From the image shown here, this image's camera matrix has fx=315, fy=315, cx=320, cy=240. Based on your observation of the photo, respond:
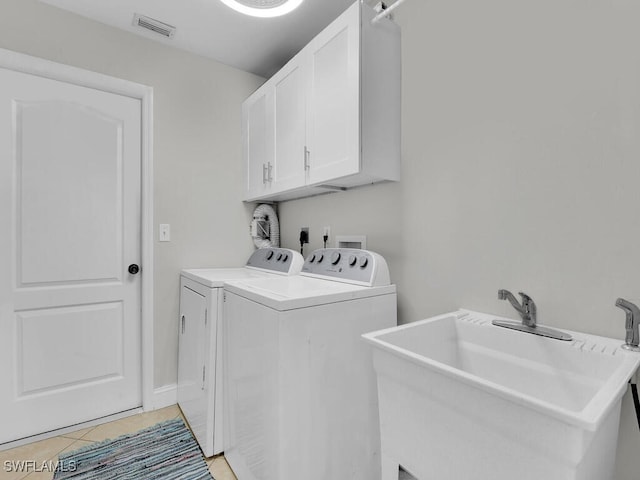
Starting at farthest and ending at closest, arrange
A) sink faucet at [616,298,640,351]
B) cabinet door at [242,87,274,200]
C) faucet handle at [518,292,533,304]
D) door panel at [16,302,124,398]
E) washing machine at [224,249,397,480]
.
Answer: cabinet door at [242,87,274,200]
door panel at [16,302,124,398]
washing machine at [224,249,397,480]
faucet handle at [518,292,533,304]
sink faucet at [616,298,640,351]

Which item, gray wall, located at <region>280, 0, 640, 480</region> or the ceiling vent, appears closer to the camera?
gray wall, located at <region>280, 0, 640, 480</region>

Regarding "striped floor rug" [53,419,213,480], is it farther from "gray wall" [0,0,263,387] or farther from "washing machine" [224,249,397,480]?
"gray wall" [0,0,263,387]

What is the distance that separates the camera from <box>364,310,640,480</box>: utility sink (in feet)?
2.06

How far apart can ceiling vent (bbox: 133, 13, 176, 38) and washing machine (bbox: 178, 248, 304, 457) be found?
1534mm

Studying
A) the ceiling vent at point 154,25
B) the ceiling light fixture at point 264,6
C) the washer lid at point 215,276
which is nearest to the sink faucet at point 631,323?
the washer lid at point 215,276

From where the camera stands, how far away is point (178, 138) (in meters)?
2.18

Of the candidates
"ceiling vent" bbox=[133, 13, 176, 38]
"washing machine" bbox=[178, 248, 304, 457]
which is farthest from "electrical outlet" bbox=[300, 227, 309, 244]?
"ceiling vent" bbox=[133, 13, 176, 38]

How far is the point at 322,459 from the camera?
1.22m

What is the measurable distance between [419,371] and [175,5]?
2.21m

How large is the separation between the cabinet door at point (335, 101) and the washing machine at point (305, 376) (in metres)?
0.48

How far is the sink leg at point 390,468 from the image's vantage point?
0.98m

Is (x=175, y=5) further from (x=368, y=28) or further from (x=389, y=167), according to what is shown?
(x=389, y=167)

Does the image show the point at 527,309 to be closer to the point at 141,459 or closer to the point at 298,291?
the point at 298,291

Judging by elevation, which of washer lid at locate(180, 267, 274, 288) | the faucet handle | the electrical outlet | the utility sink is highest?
the electrical outlet
